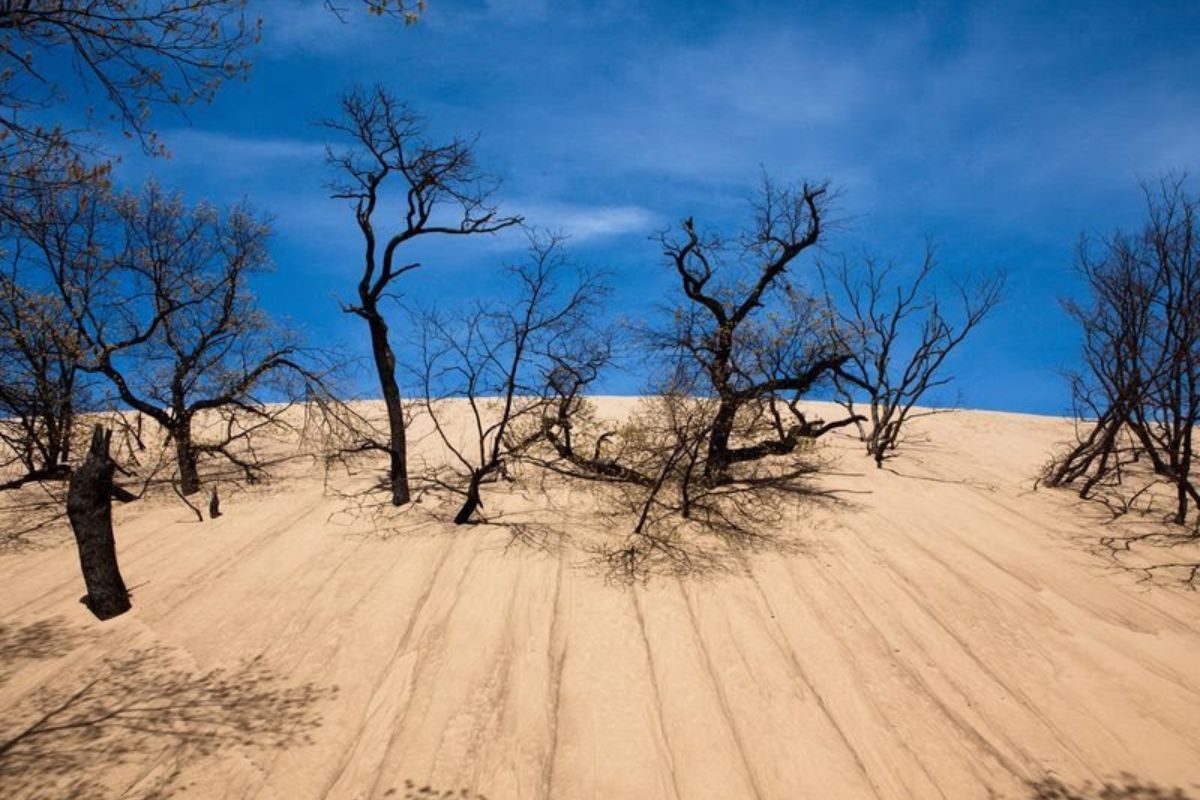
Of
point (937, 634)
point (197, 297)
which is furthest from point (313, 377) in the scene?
point (937, 634)

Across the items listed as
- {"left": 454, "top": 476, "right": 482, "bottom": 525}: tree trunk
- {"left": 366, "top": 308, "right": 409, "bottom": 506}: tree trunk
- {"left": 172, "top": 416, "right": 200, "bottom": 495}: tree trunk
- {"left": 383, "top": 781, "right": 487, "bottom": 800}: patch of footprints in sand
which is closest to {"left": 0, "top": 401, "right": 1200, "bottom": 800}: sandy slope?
{"left": 383, "top": 781, "right": 487, "bottom": 800}: patch of footprints in sand

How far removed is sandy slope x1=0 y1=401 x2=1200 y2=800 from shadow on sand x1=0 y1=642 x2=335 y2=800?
0.07 ft

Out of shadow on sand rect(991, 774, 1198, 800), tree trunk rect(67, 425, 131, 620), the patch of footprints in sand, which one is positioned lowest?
the patch of footprints in sand

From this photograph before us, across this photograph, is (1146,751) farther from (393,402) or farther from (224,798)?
(393,402)

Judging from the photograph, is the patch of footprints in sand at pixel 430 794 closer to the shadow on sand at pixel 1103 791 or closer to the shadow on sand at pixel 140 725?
the shadow on sand at pixel 140 725

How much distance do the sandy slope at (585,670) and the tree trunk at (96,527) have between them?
0.31 metres

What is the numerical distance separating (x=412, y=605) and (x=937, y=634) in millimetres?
5641


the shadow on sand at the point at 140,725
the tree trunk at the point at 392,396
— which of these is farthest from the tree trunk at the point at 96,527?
the tree trunk at the point at 392,396

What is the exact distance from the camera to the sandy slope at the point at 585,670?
4.82 metres

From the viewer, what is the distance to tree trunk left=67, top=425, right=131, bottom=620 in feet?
22.3

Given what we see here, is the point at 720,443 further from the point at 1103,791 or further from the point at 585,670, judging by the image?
the point at 1103,791

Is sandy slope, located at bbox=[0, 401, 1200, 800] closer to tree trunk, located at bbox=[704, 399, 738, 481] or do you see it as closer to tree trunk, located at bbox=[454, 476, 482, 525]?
tree trunk, located at bbox=[454, 476, 482, 525]

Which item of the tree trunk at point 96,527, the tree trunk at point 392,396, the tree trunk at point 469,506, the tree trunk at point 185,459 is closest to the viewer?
the tree trunk at point 96,527

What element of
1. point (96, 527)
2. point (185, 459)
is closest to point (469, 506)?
point (96, 527)
